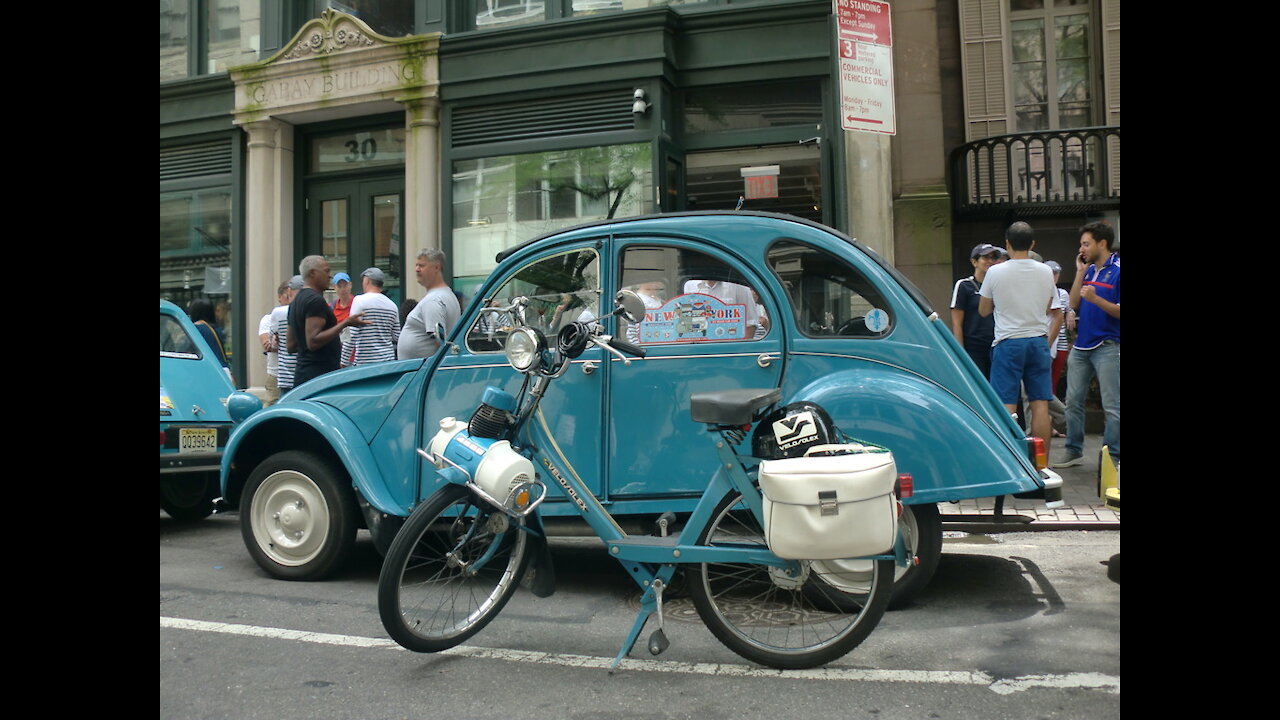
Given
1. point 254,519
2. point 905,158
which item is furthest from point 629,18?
point 254,519

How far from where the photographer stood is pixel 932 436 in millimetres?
4203

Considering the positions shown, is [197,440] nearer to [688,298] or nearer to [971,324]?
[688,298]

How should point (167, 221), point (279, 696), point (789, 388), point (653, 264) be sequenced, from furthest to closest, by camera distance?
point (167, 221), point (653, 264), point (789, 388), point (279, 696)

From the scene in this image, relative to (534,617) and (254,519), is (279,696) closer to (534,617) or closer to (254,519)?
(534,617)

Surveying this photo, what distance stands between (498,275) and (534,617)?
179 cm

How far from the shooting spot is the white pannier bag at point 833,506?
3.23m

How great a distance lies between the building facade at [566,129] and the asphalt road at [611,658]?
668 cm

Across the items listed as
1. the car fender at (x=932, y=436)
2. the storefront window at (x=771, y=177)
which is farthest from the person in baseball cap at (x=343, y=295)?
the car fender at (x=932, y=436)

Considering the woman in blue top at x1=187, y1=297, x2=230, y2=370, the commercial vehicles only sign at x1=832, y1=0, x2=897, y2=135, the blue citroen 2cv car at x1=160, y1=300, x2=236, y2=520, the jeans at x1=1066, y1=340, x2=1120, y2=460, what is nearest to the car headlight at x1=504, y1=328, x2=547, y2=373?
the blue citroen 2cv car at x1=160, y1=300, x2=236, y2=520

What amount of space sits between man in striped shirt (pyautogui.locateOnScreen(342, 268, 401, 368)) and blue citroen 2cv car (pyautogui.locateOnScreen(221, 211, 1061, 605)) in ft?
8.54

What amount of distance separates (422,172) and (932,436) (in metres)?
9.20

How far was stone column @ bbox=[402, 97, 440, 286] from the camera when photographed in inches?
472

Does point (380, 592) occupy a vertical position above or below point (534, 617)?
above
